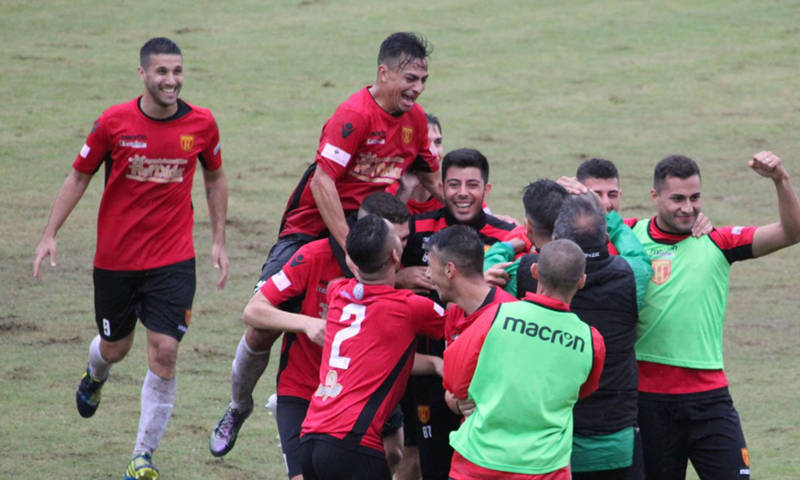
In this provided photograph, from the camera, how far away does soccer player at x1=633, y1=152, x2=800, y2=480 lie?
633 cm

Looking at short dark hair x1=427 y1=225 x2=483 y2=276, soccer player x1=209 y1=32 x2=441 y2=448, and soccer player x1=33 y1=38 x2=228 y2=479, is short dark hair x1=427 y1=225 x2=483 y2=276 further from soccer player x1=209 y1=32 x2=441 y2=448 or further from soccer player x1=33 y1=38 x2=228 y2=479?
soccer player x1=33 y1=38 x2=228 y2=479

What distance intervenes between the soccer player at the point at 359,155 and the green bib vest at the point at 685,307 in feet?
5.34

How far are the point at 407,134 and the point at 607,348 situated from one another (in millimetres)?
1996

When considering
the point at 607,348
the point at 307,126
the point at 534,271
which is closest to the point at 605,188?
the point at 607,348

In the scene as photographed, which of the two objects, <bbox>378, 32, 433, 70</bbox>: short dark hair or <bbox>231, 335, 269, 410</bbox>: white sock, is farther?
<bbox>231, 335, 269, 410</bbox>: white sock

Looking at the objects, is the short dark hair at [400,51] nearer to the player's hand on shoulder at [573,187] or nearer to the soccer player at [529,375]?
the player's hand on shoulder at [573,187]

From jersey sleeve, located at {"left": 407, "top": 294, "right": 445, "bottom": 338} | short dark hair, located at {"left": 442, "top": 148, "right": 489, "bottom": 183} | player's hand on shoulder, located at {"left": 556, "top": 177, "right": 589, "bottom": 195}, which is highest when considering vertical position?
short dark hair, located at {"left": 442, "top": 148, "right": 489, "bottom": 183}

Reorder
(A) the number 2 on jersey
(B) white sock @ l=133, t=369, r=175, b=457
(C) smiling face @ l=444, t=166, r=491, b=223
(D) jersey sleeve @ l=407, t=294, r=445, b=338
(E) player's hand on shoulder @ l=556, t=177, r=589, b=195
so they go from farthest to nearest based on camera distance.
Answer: (B) white sock @ l=133, t=369, r=175, b=457 → (C) smiling face @ l=444, t=166, r=491, b=223 → (E) player's hand on shoulder @ l=556, t=177, r=589, b=195 → (D) jersey sleeve @ l=407, t=294, r=445, b=338 → (A) the number 2 on jersey

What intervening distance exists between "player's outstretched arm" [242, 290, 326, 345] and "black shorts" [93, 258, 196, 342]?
193 cm

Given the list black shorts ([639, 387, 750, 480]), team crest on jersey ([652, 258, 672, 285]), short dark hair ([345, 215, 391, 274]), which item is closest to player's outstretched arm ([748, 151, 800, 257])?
team crest on jersey ([652, 258, 672, 285])

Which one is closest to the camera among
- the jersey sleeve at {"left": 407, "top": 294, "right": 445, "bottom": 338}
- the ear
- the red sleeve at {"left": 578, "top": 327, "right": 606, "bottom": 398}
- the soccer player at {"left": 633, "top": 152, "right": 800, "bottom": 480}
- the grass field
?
the red sleeve at {"left": 578, "top": 327, "right": 606, "bottom": 398}

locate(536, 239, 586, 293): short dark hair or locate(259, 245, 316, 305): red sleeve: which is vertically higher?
locate(536, 239, 586, 293): short dark hair

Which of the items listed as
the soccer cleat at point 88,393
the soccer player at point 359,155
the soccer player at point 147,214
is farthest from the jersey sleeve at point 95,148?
the soccer player at point 359,155

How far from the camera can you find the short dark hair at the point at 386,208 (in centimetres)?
636
